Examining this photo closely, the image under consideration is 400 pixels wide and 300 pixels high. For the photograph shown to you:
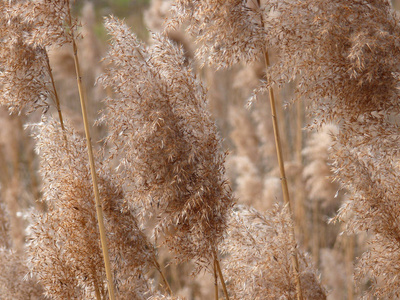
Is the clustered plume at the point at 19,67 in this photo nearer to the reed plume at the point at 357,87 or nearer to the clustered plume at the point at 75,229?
the clustered plume at the point at 75,229

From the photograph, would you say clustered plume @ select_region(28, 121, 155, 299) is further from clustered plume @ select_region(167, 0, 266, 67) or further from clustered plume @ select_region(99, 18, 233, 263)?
clustered plume @ select_region(167, 0, 266, 67)

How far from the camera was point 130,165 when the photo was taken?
1672mm

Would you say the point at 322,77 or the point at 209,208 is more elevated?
the point at 322,77

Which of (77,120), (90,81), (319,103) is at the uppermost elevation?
(90,81)

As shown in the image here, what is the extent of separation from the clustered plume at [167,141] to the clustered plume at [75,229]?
17 cm

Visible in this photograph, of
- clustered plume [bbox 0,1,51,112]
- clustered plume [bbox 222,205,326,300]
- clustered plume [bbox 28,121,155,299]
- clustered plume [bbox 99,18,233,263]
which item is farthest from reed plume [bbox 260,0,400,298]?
clustered plume [bbox 0,1,51,112]

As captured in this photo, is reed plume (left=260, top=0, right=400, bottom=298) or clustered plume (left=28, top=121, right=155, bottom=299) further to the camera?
clustered plume (left=28, top=121, right=155, bottom=299)

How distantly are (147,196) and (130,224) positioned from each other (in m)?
0.23

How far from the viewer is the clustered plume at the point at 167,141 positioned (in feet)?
5.41

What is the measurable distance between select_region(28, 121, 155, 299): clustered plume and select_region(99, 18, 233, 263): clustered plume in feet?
0.54

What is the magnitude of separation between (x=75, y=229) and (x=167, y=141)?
17.6 inches

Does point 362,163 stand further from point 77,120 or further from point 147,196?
point 77,120

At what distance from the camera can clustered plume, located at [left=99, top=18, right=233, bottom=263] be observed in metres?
1.65

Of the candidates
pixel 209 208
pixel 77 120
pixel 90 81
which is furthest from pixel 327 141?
pixel 90 81
